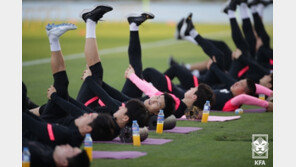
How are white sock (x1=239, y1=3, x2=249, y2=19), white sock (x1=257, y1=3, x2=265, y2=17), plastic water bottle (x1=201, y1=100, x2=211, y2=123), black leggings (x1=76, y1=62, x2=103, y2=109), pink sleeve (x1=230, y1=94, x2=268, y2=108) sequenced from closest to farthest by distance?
black leggings (x1=76, y1=62, x2=103, y2=109) < plastic water bottle (x1=201, y1=100, x2=211, y2=123) < pink sleeve (x1=230, y1=94, x2=268, y2=108) < white sock (x1=239, y1=3, x2=249, y2=19) < white sock (x1=257, y1=3, x2=265, y2=17)

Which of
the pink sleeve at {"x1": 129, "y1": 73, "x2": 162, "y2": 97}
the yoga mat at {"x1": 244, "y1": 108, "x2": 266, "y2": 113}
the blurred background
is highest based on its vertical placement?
the blurred background

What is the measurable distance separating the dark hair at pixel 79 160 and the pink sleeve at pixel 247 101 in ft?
17.4

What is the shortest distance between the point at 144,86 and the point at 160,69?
8658mm

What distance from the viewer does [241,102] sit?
1113 cm

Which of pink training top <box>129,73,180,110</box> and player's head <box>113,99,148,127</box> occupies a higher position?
pink training top <box>129,73,180,110</box>

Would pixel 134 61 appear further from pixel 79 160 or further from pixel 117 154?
pixel 79 160

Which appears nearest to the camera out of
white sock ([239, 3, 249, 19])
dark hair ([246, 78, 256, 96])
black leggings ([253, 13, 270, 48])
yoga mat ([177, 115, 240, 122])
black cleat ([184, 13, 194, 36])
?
yoga mat ([177, 115, 240, 122])

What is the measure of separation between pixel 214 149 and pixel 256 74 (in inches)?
205

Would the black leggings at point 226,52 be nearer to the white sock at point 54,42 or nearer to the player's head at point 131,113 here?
the player's head at point 131,113

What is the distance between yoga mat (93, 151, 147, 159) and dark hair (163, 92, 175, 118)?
145cm

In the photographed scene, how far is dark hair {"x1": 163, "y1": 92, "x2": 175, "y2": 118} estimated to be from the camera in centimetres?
888

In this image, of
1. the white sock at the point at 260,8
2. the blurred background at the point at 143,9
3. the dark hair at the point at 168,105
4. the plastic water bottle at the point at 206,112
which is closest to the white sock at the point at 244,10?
the white sock at the point at 260,8

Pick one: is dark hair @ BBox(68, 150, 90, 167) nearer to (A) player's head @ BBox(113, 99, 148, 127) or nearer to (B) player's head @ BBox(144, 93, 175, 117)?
(A) player's head @ BBox(113, 99, 148, 127)

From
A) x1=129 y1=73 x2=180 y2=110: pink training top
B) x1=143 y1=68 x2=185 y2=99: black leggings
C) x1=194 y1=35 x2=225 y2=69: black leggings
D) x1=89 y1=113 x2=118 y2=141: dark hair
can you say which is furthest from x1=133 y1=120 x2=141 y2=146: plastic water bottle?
Result: x1=194 y1=35 x2=225 y2=69: black leggings
